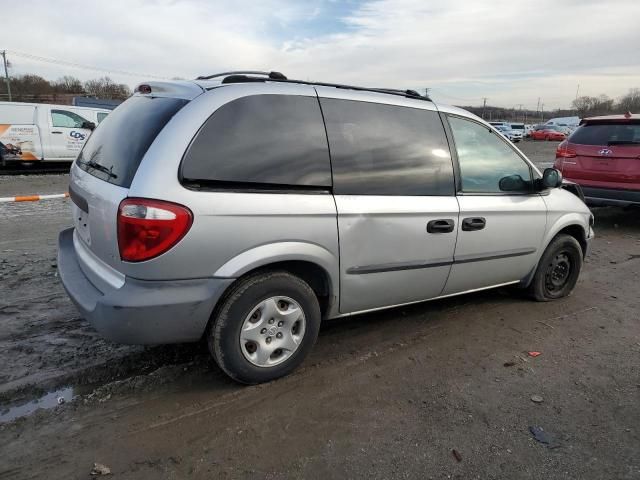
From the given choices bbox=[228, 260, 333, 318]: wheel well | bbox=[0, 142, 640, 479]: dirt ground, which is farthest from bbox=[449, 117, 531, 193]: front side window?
Answer: bbox=[228, 260, 333, 318]: wheel well

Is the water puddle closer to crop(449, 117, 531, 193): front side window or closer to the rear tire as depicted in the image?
crop(449, 117, 531, 193): front side window

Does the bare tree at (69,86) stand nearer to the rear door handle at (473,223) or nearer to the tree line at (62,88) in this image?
the tree line at (62,88)

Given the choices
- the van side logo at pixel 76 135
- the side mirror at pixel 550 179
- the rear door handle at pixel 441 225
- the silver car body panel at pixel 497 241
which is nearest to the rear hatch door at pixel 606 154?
the side mirror at pixel 550 179

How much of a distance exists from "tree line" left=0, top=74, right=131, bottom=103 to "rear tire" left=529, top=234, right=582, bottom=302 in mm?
62476

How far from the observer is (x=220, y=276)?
264 centimetres

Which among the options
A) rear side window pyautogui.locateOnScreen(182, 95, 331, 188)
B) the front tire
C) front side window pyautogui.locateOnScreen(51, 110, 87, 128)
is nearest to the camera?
rear side window pyautogui.locateOnScreen(182, 95, 331, 188)

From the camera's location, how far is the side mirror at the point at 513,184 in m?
3.94

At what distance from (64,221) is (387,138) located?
5639mm

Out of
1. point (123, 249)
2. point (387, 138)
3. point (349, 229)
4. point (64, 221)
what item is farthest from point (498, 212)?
point (64, 221)

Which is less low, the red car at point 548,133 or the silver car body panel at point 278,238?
the red car at point 548,133

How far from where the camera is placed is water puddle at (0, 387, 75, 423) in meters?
2.67

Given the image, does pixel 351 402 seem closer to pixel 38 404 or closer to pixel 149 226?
pixel 149 226

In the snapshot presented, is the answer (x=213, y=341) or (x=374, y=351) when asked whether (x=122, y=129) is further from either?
(x=374, y=351)

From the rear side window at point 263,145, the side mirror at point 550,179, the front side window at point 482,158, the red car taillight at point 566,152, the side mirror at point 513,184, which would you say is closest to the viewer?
the rear side window at point 263,145
